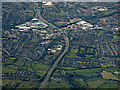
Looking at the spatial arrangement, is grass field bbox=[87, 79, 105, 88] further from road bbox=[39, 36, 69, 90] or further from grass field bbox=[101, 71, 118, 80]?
road bbox=[39, 36, 69, 90]

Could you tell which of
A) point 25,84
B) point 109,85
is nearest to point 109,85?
point 109,85

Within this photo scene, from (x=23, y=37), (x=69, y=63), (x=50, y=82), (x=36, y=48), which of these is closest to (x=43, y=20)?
(x=23, y=37)

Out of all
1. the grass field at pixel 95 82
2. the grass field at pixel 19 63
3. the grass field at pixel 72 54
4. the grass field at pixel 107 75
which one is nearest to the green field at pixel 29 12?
the grass field at pixel 72 54

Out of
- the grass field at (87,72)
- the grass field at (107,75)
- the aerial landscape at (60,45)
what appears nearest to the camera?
the aerial landscape at (60,45)

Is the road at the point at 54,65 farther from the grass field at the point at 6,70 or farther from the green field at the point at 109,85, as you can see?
the green field at the point at 109,85

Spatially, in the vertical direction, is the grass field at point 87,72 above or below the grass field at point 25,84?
above

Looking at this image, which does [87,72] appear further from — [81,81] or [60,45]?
[60,45]

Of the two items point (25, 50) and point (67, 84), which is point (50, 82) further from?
point (25, 50)

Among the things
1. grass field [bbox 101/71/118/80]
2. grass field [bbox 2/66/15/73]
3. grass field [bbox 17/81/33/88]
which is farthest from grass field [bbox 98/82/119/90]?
grass field [bbox 2/66/15/73]

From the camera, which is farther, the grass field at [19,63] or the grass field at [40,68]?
the grass field at [19,63]
